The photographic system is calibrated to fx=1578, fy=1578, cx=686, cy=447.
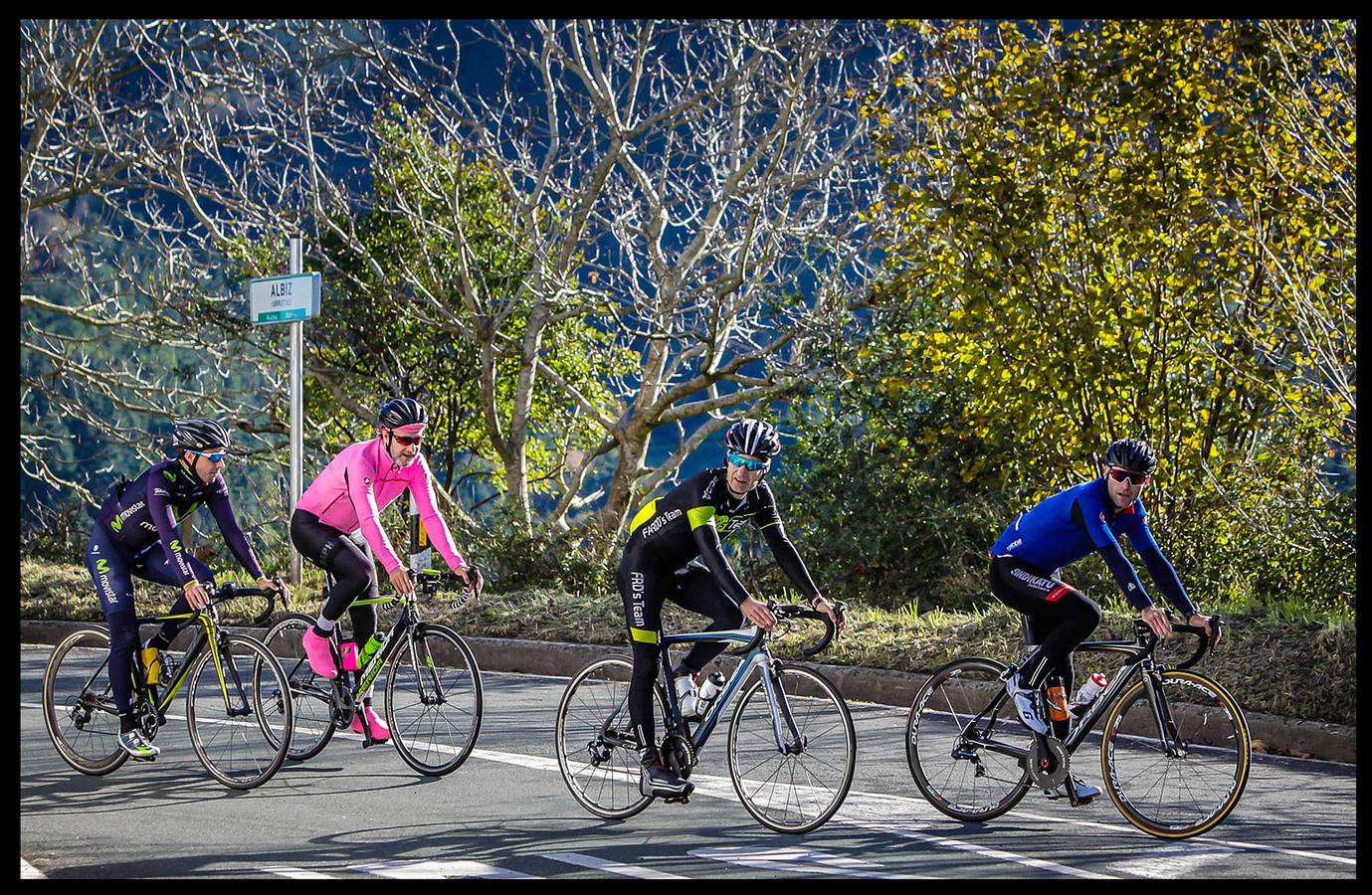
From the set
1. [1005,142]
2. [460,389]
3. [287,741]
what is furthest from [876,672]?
[460,389]

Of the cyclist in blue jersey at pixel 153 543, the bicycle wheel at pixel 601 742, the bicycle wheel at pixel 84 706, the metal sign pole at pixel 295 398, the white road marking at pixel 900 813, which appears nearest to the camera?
the white road marking at pixel 900 813

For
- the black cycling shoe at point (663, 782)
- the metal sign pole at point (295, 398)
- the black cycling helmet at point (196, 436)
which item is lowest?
the black cycling shoe at point (663, 782)

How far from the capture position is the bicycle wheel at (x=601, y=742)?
781cm

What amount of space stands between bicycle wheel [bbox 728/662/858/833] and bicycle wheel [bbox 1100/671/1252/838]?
49.1 inches

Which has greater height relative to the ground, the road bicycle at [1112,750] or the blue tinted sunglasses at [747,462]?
the blue tinted sunglasses at [747,462]

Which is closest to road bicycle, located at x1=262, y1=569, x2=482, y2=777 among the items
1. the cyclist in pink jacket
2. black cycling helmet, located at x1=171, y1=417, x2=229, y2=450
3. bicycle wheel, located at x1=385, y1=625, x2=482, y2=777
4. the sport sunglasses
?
bicycle wheel, located at x1=385, y1=625, x2=482, y2=777

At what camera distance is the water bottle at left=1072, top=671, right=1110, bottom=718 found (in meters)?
7.50

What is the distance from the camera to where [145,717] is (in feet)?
29.0

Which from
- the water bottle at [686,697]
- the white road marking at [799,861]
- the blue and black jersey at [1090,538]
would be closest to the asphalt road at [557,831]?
the white road marking at [799,861]

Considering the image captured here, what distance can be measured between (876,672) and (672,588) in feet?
12.7

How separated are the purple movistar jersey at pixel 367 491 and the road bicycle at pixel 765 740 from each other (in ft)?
5.43

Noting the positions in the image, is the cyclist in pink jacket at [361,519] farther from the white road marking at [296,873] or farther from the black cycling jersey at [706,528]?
the white road marking at [296,873]

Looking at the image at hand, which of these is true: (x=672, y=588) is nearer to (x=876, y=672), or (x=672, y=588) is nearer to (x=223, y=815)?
(x=223, y=815)

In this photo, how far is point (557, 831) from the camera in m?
7.44
